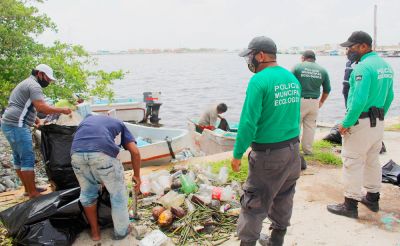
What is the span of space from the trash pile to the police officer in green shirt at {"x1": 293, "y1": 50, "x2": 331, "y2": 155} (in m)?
2.18

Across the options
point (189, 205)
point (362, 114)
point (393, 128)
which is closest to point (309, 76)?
point (362, 114)

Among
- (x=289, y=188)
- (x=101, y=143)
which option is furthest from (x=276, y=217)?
(x=101, y=143)

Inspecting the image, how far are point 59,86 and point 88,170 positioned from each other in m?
4.09

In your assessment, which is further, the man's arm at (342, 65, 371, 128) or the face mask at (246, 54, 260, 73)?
the man's arm at (342, 65, 371, 128)

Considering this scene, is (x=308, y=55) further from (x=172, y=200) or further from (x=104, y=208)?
(x=104, y=208)

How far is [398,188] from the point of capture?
570 cm

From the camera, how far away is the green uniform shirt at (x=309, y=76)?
664 centimetres

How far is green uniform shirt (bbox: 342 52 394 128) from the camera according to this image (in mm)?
4230

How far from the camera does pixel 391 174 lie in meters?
6.05

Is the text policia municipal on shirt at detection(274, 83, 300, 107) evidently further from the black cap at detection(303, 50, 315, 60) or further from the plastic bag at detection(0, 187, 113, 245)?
the black cap at detection(303, 50, 315, 60)

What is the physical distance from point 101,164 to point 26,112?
85.4 inches

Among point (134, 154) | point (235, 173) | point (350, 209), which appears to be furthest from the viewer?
point (235, 173)

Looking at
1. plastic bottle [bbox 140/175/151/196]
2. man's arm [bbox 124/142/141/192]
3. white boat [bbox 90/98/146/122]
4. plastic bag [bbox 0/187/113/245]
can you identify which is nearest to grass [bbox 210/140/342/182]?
plastic bottle [bbox 140/175/151/196]

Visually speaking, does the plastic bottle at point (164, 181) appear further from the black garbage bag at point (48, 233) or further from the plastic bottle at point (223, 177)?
the black garbage bag at point (48, 233)
